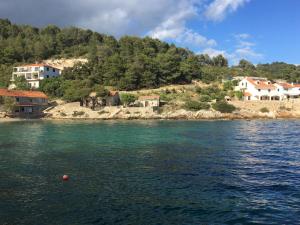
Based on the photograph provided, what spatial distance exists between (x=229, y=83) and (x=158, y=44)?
4273 centimetres

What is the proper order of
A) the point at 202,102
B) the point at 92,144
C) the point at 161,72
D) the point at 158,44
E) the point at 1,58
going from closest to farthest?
1. the point at 92,144
2. the point at 202,102
3. the point at 161,72
4. the point at 1,58
5. the point at 158,44

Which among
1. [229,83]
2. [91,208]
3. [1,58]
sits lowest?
[91,208]

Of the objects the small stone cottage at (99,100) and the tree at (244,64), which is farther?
the tree at (244,64)

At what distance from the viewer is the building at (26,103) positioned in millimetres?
88938

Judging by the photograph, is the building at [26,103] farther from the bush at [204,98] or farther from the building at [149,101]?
the bush at [204,98]

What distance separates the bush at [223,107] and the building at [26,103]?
46902 millimetres

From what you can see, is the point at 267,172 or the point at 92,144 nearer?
the point at 267,172

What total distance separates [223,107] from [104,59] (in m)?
54.3

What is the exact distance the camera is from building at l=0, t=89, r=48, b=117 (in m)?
88.9

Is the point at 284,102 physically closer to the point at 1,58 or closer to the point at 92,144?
the point at 92,144

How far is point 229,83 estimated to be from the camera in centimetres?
11769

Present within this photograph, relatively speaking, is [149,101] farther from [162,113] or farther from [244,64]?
[244,64]

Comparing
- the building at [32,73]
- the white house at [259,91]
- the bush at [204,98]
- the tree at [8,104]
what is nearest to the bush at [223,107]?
the bush at [204,98]

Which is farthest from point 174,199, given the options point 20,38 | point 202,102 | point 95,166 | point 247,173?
point 20,38
